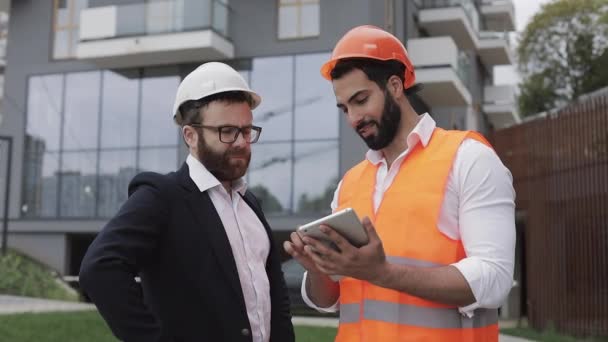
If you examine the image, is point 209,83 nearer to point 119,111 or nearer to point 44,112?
A: point 119,111

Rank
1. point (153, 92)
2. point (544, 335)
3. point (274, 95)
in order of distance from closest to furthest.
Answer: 1. point (544, 335)
2. point (274, 95)
3. point (153, 92)

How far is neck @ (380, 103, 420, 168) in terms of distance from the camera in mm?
2867

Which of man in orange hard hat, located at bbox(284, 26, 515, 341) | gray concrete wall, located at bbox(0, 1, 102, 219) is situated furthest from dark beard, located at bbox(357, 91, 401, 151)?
gray concrete wall, located at bbox(0, 1, 102, 219)

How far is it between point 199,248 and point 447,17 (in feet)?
77.6

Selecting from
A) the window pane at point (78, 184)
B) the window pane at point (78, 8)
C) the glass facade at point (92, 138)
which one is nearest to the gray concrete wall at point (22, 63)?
the glass facade at point (92, 138)

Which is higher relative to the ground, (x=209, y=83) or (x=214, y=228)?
(x=209, y=83)

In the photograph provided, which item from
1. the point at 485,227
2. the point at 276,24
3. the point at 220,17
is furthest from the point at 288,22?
the point at 485,227

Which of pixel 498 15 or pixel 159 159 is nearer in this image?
pixel 159 159

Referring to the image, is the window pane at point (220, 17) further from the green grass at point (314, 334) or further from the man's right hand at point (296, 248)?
the man's right hand at point (296, 248)

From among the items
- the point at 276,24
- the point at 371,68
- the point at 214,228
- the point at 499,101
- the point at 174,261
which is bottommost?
the point at 174,261

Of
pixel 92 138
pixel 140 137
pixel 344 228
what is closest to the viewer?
pixel 344 228

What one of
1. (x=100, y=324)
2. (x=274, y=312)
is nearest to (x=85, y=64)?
(x=100, y=324)

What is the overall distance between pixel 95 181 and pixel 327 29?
8632 mm

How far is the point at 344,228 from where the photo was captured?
224 cm
